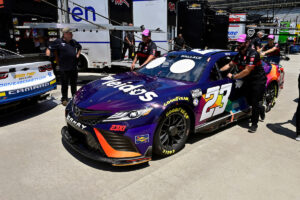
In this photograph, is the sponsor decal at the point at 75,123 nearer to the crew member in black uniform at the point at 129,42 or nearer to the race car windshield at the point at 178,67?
the race car windshield at the point at 178,67

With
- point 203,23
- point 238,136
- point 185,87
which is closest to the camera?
point 185,87

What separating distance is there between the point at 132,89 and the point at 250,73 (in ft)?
7.42

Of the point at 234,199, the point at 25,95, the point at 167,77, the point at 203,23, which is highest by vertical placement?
the point at 203,23

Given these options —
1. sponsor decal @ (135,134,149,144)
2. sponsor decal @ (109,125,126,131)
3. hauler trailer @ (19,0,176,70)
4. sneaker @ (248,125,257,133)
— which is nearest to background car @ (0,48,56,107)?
sponsor decal @ (109,125,126,131)

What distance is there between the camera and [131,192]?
9.09ft

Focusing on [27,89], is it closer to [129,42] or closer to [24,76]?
[24,76]

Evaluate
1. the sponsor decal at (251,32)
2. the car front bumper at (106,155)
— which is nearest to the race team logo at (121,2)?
the car front bumper at (106,155)

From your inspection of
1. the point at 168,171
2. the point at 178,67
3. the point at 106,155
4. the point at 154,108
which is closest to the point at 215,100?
the point at 178,67

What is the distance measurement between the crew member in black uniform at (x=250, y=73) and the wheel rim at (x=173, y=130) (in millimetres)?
1297

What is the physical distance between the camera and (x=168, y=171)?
3195 mm

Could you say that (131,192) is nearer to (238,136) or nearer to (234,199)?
(234,199)

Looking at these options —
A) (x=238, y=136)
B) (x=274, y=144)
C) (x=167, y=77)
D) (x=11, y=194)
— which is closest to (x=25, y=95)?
(x=11, y=194)

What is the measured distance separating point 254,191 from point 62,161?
2430 mm

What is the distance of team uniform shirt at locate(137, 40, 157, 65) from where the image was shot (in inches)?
241
